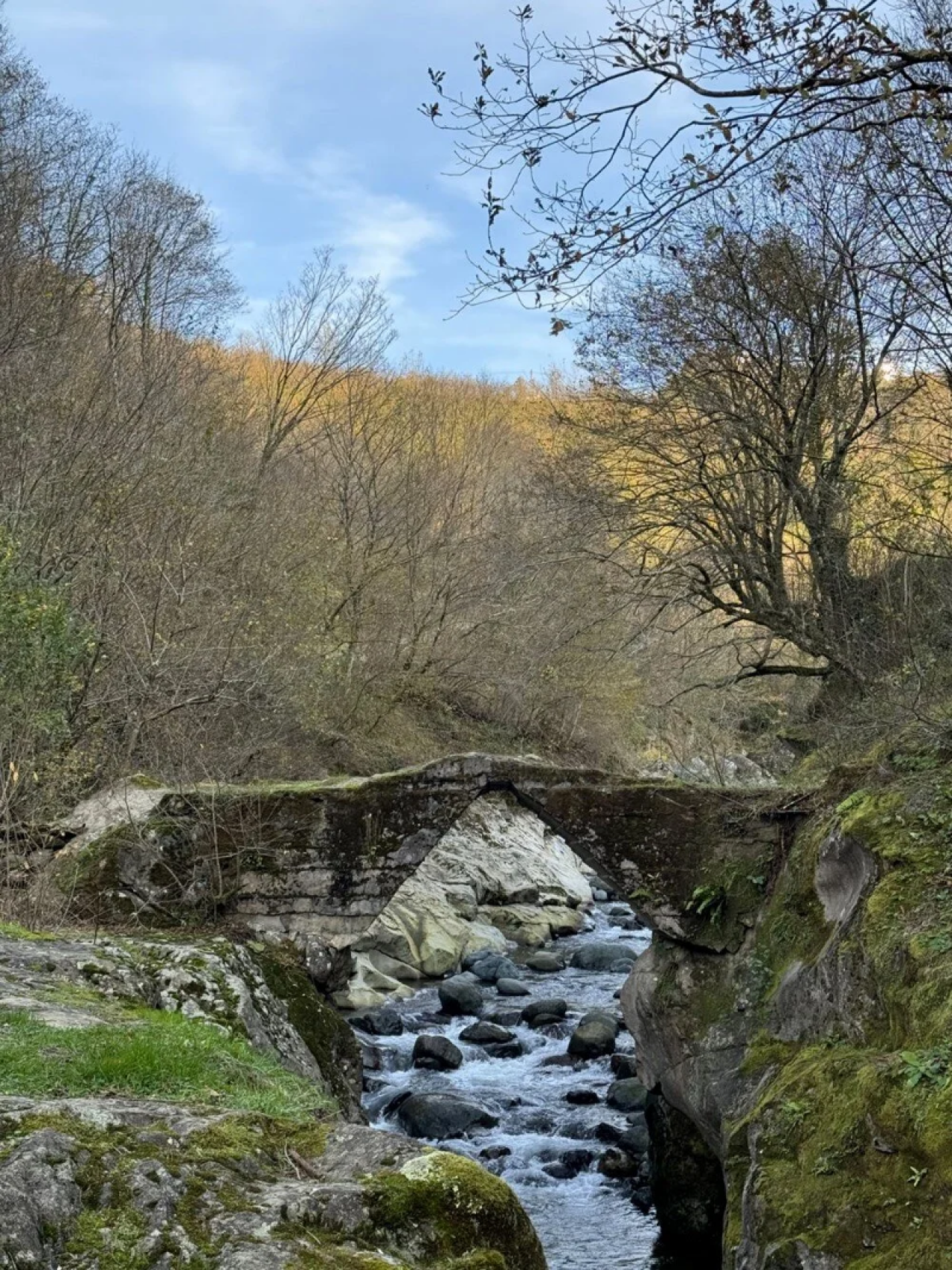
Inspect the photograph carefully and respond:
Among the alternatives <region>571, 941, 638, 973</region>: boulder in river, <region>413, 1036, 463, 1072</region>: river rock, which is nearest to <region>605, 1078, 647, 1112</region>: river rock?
<region>413, 1036, 463, 1072</region>: river rock

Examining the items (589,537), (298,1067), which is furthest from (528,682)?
(298,1067)

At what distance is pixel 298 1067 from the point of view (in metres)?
7.54

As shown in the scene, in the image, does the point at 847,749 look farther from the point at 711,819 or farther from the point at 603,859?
→ the point at 603,859

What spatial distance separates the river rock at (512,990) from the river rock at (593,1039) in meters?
1.77

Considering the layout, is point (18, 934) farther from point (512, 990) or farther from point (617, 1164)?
point (512, 990)

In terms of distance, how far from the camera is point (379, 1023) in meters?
13.3

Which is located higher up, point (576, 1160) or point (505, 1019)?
point (505, 1019)

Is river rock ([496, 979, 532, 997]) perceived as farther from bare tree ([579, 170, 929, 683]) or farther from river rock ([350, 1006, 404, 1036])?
bare tree ([579, 170, 929, 683])

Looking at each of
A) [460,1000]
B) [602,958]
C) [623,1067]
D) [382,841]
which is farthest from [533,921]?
[382,841]

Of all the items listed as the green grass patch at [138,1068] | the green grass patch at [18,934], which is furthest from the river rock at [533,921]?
the green grass patch at [138,1068]

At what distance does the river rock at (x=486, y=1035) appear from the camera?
42.6 feet

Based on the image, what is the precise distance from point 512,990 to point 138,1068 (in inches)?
433

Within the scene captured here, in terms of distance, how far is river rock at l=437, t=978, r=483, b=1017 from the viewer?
1408 centimetres

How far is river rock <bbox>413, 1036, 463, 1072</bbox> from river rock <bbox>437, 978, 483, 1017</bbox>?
1.57 m
